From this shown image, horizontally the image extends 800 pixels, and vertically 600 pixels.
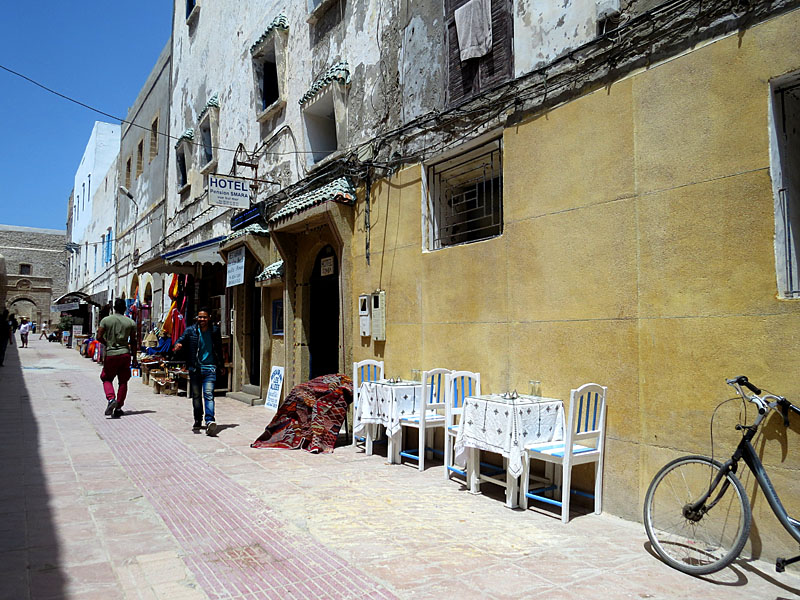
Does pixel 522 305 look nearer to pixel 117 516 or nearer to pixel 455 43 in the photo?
pixel 455 43

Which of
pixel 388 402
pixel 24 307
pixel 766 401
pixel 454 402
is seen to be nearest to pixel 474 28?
pixel 454 402

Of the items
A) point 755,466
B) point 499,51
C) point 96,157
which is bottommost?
point 755,466

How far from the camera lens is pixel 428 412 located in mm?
6566

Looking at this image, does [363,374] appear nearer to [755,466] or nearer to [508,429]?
[508,429]

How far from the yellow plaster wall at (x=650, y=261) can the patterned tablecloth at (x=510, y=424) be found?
261mm

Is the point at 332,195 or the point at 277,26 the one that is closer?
the point at 332,195

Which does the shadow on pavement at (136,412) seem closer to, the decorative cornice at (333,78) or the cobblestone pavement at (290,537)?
the cobblestone pavement at (290,537)

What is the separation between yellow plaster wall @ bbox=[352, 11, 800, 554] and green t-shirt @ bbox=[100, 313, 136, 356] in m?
6.37

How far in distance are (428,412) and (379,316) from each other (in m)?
1.77

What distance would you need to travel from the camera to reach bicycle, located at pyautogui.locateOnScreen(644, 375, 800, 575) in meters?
3.39

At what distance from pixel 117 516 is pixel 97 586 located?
1372mm

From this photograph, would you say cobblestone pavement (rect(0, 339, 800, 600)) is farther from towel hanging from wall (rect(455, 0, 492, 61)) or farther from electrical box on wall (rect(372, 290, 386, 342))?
towel hanging from wall (rect(455, 0, 492, 61))

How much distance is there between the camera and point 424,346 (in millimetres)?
7078

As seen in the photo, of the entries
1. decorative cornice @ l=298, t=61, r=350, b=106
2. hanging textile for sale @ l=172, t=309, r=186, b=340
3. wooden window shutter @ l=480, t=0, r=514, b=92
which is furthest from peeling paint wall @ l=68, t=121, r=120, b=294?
wooden window shutter @ l=480, t=0, r=514, b=92
